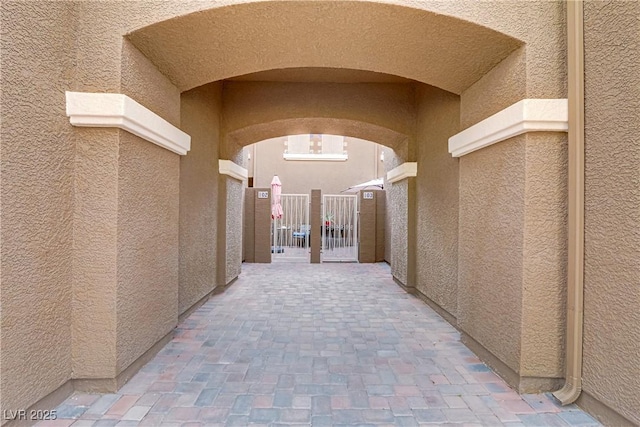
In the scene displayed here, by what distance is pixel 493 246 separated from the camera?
3.10 meters

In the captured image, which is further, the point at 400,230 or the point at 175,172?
the point at 400,230

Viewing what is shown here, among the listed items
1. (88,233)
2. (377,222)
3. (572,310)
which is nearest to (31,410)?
(88,233)

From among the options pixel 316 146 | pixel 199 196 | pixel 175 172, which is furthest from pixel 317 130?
pixel 316 146

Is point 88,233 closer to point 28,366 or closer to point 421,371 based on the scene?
point 28,366

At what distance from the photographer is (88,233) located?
2617 mm

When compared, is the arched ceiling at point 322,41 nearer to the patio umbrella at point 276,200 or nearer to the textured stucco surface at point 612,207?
the textured stucco surface at point 612,207

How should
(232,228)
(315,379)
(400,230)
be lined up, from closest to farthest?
(315,379) < (232,228) < (400,230)

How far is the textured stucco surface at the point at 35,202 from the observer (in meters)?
2.04

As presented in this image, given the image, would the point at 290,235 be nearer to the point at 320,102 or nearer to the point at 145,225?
the point at 320,102

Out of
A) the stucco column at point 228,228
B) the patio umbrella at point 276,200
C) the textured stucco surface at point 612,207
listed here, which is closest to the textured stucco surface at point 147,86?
the stucco column at point 228,228

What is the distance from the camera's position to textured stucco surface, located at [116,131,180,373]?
2.72 meters

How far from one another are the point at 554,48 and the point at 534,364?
2460 millimetres

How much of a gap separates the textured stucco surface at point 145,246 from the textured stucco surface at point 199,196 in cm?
A: 70

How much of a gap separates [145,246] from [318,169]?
39.2 feet
